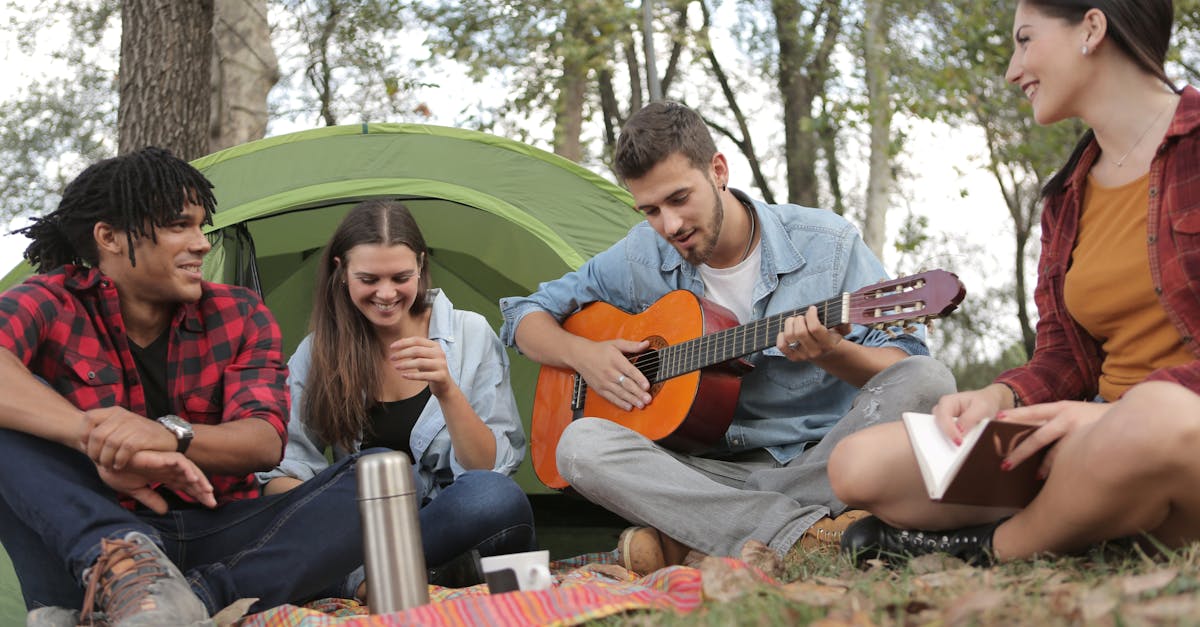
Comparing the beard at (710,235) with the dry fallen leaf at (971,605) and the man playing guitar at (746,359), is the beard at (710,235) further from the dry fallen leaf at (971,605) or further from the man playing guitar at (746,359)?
the dry fallen leaf at (971,605)

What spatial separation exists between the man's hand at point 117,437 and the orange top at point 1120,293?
187cm

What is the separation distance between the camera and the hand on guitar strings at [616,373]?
3162mm

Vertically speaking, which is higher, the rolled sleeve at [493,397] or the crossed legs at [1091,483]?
the rolled sleeve at [493,397]

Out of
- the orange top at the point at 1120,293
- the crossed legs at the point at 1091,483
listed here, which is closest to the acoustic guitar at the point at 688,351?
the orange top at the point at 1120,293

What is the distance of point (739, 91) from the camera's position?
49.0 ft

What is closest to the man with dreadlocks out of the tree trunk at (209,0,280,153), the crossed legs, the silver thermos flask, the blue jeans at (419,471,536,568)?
the blue jeans at (419,471,536,568)

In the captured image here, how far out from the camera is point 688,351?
9.94 feet

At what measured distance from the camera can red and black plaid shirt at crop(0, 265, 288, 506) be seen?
8.18 ft

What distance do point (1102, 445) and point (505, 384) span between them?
6.37 ft

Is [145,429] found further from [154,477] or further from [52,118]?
[52,118]

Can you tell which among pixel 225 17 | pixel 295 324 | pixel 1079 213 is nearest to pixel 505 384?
pixel 295 324

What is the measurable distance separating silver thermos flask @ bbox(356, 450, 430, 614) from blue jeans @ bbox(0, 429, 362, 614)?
1.67ft

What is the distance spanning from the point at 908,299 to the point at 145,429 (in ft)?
5.32

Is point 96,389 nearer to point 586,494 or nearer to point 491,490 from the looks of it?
point 491,490
